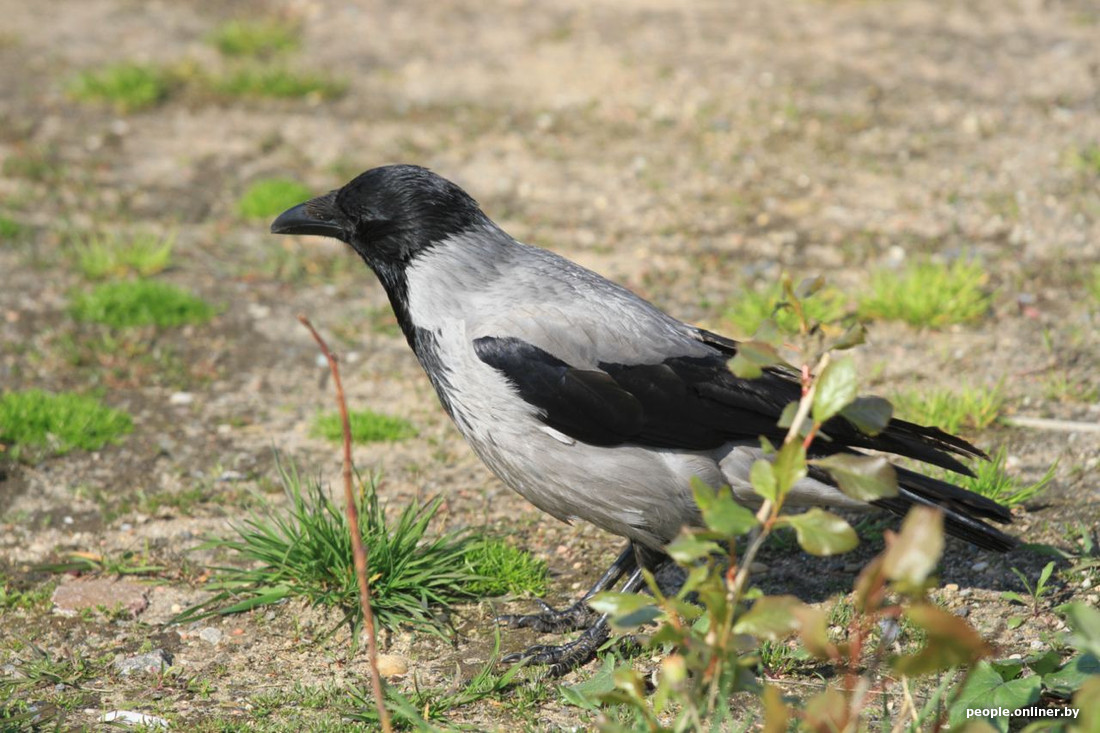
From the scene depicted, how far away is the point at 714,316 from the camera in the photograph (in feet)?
22.5

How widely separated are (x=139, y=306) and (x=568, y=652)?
391cm

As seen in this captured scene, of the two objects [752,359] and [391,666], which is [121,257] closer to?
[391,666]

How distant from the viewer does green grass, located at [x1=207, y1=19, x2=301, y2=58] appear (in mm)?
10203

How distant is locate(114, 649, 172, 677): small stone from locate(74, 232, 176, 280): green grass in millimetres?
3647

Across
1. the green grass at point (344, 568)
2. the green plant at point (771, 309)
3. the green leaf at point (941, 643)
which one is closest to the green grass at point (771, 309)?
the green plant at point (771, 309)

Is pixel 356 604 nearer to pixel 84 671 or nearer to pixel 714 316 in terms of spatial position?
pixel 84 671

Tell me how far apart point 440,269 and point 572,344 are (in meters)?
0.59

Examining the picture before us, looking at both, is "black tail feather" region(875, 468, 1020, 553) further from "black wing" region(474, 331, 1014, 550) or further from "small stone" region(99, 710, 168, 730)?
"small stone" region(99, 710, 168, 730)

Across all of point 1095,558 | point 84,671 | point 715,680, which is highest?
point 715,680

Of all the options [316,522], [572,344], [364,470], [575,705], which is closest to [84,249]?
[364,470]

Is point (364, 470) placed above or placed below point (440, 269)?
below

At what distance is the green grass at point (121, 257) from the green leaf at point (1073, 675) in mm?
5710

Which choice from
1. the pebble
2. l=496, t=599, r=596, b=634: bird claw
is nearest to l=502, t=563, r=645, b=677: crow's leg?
l=496, t=599, r=596, b=634: bird claw

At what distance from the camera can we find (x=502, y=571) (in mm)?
4668
